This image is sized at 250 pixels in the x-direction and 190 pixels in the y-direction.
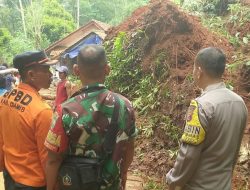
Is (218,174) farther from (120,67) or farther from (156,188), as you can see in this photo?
(120,67)

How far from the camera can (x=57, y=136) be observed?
227 centimetres

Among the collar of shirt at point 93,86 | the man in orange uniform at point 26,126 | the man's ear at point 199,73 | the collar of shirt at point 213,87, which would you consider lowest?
the man in orange uniform at point 26,126

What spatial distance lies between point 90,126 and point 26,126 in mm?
572

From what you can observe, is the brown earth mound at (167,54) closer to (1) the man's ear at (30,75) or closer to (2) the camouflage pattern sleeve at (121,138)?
(2) the camouflage pattern sleeve at (121,138)

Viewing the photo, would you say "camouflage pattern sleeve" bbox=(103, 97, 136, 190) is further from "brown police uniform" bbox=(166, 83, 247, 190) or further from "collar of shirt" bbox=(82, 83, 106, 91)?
"brown police uniform" bbox=(166, 83, 247, 190)

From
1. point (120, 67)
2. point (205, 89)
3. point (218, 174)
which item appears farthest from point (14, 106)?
point (120, 67)

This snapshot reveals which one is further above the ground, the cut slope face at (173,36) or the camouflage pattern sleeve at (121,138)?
the camouflage pattern sleeve at (121,138)

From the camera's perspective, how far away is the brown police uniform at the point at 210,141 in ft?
8.04

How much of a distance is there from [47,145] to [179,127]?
4495 mm

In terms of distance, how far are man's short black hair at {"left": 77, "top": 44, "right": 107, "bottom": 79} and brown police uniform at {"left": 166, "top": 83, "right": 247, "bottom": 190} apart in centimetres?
74

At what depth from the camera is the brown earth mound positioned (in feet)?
21.4

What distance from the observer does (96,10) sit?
45.1 m

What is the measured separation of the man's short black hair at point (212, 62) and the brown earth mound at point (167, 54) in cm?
362

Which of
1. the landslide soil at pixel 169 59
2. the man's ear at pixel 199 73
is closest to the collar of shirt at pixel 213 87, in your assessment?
the man's ear at pixel 199 73
